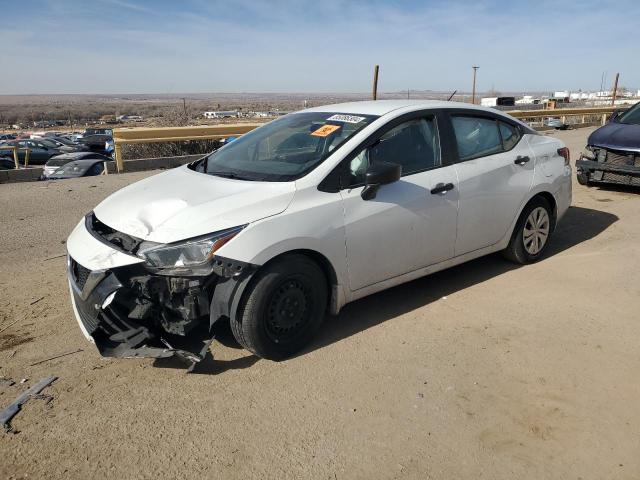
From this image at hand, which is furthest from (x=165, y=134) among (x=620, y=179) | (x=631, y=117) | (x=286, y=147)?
(x=631, y=117)

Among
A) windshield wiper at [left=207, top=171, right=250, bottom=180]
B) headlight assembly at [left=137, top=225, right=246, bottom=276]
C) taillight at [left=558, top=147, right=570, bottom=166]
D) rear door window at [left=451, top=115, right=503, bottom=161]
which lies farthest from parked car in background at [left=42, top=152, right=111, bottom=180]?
taillight at [left=558, top=147, right=570, bottom=166]

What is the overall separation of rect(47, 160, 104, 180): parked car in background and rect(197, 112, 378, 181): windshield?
28.5 ft

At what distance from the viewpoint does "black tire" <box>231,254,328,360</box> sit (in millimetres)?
3336

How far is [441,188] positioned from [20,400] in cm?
332

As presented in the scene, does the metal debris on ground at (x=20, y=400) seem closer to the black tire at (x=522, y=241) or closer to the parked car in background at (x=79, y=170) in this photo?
the black tire at (x=522, y=241)

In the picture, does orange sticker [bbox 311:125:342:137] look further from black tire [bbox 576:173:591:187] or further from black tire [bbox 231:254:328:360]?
black tire [bbox 576:173:591:187]

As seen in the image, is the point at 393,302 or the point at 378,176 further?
the point at 393,302

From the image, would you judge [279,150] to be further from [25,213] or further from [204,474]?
[25,213]

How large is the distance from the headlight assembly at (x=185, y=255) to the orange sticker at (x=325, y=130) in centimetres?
133

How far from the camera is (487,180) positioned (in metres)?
4.68

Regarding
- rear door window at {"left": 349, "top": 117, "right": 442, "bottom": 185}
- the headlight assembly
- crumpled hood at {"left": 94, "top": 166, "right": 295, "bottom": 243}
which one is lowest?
the headlight assembly

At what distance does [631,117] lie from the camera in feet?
29.7

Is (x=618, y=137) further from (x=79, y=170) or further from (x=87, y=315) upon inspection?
(x=79, y=170)

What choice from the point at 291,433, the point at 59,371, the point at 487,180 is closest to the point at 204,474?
the point at 291,433
